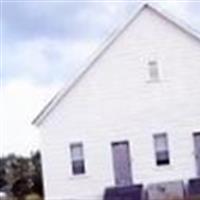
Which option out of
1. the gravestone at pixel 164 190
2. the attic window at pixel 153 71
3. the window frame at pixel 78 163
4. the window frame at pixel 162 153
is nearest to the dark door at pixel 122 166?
the gravestone at pixel 164 190

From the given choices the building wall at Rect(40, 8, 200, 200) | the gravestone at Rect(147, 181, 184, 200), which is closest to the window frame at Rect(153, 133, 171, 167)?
the building wall at Rect(40, 8, 200, 200)

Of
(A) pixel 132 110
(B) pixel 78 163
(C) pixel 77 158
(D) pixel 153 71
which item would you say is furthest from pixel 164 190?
(D) pixel 153 71

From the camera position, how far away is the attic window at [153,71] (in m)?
34.5

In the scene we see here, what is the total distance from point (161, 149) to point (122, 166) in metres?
1.68

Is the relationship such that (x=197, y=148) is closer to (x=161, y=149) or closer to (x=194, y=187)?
(x=161, y=149)

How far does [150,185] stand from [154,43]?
5.59 metres

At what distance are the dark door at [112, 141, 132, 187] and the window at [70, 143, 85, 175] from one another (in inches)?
50.9

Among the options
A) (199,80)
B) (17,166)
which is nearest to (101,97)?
(199,80)

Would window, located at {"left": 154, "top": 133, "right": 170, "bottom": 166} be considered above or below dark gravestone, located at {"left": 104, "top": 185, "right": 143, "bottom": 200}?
above

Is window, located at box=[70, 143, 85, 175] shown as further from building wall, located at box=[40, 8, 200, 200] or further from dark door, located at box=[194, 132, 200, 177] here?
dark door, located at box=[194, 132, 200, 177]

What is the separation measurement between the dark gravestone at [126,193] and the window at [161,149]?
133 centimetres

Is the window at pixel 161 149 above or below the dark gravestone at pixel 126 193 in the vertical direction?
above

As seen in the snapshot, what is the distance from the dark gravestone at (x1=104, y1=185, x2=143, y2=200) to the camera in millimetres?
33656

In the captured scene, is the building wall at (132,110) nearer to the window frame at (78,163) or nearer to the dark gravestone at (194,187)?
the window frame at (78,163)
